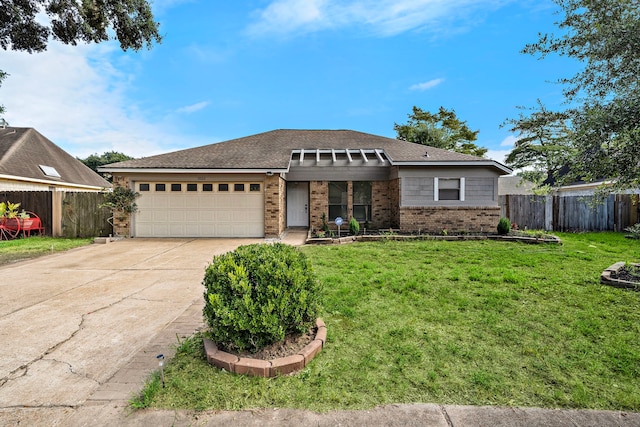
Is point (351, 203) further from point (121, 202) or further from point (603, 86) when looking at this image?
point (603, 86)

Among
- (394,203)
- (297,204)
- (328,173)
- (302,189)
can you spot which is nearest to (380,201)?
(394,203)

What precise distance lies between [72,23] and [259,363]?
1057 centimetres

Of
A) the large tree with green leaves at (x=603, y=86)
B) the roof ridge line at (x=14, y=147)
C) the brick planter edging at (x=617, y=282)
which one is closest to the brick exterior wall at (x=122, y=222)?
the roof ridge line at (x=14, y=147)

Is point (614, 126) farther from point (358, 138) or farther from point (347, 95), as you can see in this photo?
point (347, 95)

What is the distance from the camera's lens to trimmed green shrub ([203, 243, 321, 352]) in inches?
107

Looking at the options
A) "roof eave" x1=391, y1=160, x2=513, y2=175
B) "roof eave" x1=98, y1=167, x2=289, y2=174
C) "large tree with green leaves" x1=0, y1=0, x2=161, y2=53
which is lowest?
"roof eave" x1=98, y1=167, x2=289, y2=174

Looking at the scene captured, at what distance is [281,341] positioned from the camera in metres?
2.97

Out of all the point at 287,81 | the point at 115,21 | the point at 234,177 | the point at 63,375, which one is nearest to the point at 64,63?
the point at 115,21

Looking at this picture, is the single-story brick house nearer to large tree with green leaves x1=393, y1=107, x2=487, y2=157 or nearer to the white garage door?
the white garage door

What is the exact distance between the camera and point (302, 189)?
47.1 feet

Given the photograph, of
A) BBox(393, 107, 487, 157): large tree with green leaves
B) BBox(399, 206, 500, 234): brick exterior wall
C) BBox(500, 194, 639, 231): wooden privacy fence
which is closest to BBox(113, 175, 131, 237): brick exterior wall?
BBox(399, 206, 500, 234): brick exterior wall

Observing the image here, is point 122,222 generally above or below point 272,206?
below

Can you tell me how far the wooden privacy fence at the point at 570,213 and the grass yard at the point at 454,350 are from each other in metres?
9.75

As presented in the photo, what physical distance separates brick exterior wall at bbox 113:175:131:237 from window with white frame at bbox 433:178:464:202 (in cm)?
1221
